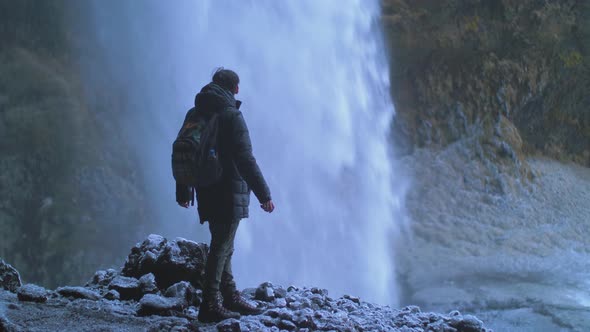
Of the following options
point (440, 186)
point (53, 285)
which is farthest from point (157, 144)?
point (440, 186)

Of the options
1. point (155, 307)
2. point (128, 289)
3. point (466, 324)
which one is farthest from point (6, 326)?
point (466, 324)

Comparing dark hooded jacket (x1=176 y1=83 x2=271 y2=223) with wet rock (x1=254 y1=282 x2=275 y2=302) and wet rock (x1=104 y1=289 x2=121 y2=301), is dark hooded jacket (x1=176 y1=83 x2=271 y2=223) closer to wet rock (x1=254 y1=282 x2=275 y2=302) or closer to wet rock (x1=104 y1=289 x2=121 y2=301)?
wet rock (x1=254 y1=282 x2=275 y2=302)

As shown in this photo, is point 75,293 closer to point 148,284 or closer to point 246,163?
point 148,284

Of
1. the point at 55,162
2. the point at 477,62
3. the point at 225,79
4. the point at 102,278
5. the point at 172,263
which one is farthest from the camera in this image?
the point at 477,62

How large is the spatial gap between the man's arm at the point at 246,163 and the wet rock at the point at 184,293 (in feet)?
2.63

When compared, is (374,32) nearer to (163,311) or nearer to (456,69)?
(456,69)

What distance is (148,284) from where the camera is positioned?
298 centimetres

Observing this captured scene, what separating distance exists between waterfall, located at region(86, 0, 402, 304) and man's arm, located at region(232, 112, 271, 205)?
4.70 m

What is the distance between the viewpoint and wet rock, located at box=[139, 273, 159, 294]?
2.96 metres

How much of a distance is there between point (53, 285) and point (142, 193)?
1658 mm

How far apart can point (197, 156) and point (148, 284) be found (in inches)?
41.1

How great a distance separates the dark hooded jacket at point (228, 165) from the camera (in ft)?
7.76

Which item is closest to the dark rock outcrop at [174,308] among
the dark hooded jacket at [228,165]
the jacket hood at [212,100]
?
the dark hooded jacket at [228,165]

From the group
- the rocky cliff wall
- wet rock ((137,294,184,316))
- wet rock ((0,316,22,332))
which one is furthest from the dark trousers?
the rocky cliff wall
